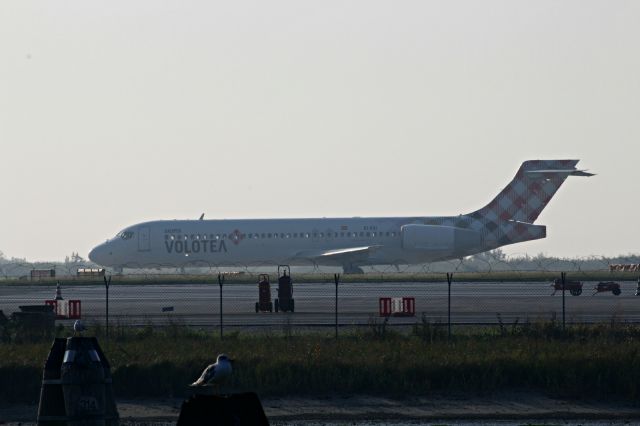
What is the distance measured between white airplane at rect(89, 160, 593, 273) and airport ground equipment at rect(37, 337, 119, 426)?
168ft

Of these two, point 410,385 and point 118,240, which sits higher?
point 118,240

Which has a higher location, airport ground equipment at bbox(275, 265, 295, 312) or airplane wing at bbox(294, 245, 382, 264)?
airplane wing at bbox(294, 245, 382, 264)

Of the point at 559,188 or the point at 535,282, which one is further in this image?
the point at 559,188

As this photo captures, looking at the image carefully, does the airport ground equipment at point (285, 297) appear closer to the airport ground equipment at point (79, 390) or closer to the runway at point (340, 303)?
the runway at point (340, 303)

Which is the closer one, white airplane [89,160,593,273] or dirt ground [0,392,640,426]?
dirt ground [0,392,640,426]

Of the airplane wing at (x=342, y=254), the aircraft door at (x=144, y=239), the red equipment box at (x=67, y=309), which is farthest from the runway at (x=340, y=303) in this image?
the aircraft door at (x=144, y=239)

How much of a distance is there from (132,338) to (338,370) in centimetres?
622

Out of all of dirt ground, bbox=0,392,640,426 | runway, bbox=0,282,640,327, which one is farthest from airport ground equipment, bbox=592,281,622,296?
dirt ground, bbox=0,392,640,426

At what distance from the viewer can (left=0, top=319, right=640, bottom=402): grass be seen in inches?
739

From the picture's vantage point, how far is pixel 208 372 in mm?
12781

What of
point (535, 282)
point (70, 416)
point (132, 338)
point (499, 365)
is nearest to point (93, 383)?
point (70, 416)

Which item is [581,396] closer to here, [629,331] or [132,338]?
[629,331]

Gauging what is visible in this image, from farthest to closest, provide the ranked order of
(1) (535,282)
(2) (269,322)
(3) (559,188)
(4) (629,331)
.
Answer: (3) (559,188) → (1) (535,282) → (2) (269,322) → (4) (629,331)

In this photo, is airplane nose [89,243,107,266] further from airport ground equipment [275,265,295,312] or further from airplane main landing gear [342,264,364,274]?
airport ground equipment [275,265,295,312]
